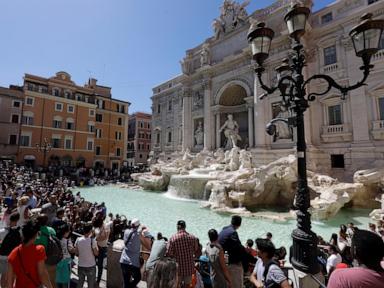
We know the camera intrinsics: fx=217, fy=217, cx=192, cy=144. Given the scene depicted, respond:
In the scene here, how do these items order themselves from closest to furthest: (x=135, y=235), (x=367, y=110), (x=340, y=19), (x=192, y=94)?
(x=135, y=235) < (x=367, y=110) < (x=340, y=19) < (x=192, y=94)

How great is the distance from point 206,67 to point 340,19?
10.1 m

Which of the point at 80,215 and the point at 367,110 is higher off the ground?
the point at 367,110

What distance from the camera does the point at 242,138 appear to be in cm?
1878

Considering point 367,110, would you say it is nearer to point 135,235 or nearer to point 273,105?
point 273,105

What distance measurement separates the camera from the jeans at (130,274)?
2.77 meters

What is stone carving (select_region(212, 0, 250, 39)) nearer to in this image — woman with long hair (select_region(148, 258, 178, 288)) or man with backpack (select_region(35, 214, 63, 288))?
man with backpack (select_region(35, 214, 63, 288))

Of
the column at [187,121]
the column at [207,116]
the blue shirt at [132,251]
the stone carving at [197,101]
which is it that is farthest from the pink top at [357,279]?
the stone carving at [197,101]

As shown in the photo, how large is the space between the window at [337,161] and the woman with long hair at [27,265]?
48.0 ft

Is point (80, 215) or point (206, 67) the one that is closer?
point (80, 215)

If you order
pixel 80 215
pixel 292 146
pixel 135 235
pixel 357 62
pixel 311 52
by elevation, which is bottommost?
pixel 80 215

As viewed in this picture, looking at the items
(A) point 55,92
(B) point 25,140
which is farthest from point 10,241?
(A) point 55,92

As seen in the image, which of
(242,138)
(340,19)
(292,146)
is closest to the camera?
(340,19)

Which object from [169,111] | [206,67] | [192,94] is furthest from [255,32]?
[169,111]

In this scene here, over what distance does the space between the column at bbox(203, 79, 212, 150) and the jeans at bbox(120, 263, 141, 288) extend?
1645cm
